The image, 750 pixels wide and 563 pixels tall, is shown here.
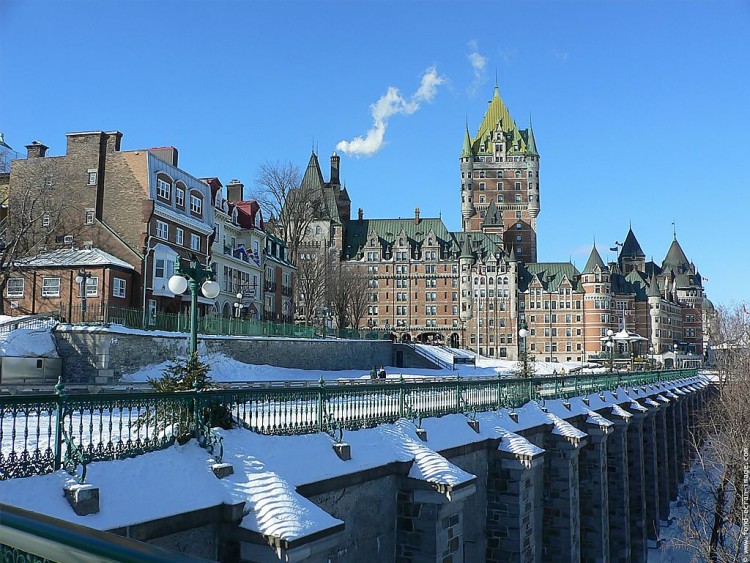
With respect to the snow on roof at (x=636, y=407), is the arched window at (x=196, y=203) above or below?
above

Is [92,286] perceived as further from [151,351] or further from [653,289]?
[653,289]

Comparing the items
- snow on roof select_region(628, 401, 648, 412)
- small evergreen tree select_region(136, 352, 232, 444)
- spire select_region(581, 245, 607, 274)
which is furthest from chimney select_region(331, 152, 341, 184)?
small evergreen tree select_region(136, 352, 232, 444)

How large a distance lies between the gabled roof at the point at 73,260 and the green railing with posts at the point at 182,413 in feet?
85.2

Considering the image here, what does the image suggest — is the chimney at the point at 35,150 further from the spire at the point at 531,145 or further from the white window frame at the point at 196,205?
the spire at the point at 531,145

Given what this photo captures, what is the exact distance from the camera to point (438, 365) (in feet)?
233

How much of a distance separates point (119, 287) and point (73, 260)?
2895mm

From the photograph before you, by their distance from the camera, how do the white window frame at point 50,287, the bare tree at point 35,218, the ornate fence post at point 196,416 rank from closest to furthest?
the ornate fence post at point 196,416 → the bare tree at point 35,218 → the white window frame at point 50,287

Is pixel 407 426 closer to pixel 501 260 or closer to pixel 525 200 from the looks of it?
pixel 501 260

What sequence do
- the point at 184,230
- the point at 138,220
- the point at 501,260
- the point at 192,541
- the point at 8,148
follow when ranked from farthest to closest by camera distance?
the point at 501,260
the point at 8,148
the point at 184,230
the point at 138,220
the point at 192,541

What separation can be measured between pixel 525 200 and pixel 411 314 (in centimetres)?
3512

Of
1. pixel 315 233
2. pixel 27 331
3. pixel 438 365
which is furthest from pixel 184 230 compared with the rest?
pixel 315 233

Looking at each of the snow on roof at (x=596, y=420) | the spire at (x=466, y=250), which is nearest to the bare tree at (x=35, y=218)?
the snow on roof at (x=596, y=420)

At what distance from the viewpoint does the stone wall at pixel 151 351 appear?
30828mm

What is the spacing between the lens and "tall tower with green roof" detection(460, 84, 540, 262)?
125750 millimetres
